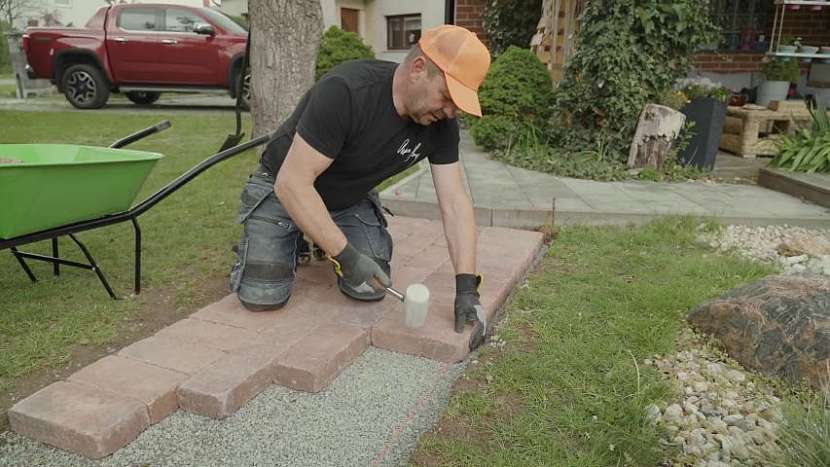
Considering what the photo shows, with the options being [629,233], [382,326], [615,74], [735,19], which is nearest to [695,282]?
[629,233]

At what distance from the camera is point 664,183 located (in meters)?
5.17

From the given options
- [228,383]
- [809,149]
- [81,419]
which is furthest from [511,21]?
[81,419]

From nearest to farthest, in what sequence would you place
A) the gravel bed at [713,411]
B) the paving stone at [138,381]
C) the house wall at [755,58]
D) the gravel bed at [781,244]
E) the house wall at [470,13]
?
the gravel bed at [713,411], the paving stone at [138,381], the gravel bed at [781,244], the house wall at [755,58], the house wall at [470,13]

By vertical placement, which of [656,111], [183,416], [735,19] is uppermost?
[735,19]

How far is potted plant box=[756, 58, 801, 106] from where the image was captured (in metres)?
7.08

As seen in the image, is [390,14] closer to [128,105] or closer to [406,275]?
[128,105]

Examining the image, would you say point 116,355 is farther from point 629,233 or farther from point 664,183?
point 664,183

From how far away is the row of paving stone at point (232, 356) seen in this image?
1868mm

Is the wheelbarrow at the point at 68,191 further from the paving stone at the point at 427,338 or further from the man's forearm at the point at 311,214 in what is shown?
the paving stone at the point at 427,338

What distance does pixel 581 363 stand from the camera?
7.46 feet

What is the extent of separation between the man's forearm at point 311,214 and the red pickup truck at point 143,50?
808 cm

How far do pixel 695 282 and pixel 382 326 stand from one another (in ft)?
5.48

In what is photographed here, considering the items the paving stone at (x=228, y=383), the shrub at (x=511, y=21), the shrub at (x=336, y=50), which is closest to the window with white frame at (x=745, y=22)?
the shrub at (x=511, y=21)

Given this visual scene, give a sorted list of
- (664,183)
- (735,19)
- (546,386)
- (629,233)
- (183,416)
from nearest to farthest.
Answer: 1. (183,416)
2. (546,386)
3. (629,233)
4. (664,183)
5. (735,19)
